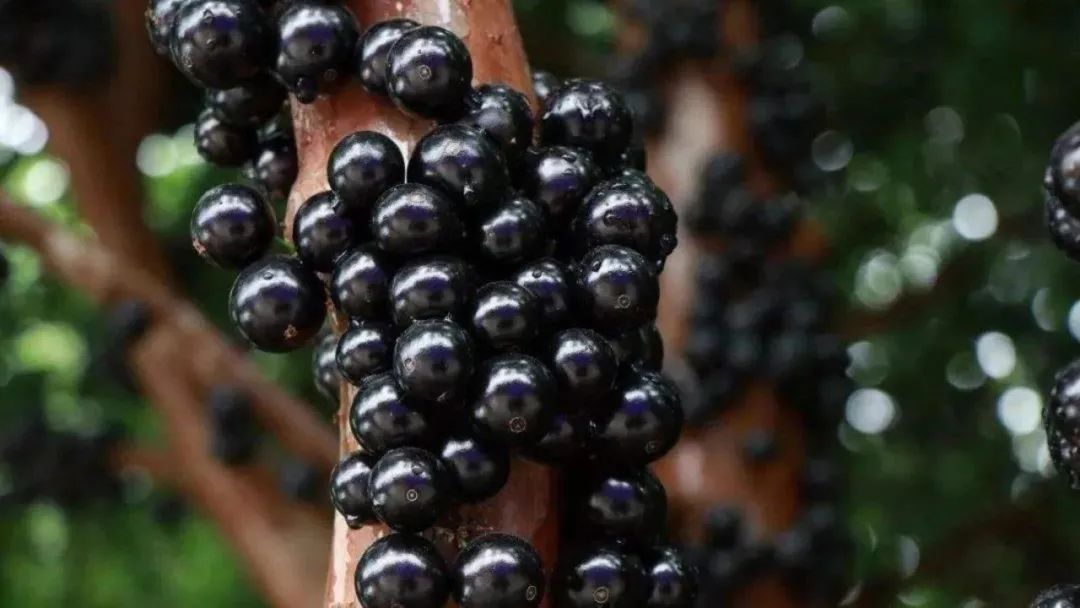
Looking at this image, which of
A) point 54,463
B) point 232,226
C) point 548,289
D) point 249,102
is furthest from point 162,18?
point 54,463

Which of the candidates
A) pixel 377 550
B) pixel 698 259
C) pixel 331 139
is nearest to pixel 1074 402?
pixel 377 550

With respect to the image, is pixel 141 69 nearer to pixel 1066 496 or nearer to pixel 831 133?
pixel 831 133

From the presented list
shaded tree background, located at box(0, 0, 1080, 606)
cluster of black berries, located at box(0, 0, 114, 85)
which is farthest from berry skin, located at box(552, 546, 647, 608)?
cluster of black berries, located at box(0, 0, 114, 85)

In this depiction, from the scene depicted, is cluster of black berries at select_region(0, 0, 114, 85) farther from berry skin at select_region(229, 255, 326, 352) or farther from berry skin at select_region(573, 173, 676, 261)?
berry skin at select_region(573, 173, 676, 261)

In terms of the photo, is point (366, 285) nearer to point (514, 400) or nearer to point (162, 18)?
point (514, 400)

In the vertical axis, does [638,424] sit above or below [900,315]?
above

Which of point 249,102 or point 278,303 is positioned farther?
point 249,102
